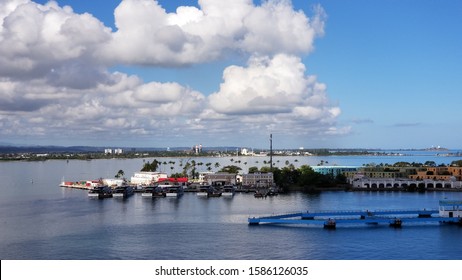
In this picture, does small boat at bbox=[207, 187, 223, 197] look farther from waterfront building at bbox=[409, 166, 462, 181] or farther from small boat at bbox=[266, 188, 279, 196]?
waterfront building at bbox=[409, 166, 462, 181]

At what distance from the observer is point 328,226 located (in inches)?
420

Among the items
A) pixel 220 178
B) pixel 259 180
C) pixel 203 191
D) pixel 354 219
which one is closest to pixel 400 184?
pixel 259 180

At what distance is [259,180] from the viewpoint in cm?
2136

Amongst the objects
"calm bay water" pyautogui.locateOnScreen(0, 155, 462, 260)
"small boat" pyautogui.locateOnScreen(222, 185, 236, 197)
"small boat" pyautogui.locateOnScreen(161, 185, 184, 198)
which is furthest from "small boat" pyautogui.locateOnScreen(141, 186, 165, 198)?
"calm bay water" pyautogui.locateOnScreen(0, 155, 462, 260)

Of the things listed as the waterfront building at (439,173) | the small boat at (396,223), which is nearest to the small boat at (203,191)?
the small boat at (396,223)

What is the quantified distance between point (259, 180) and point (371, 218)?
33.7 ft

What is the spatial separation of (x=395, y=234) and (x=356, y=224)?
4.14 ft

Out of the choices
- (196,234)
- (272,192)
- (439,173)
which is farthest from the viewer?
(439,173)

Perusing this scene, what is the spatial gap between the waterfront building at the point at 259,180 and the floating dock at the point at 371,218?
862cm

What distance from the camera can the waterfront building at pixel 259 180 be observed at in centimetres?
2111

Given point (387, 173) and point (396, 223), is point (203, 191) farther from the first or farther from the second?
point (396, 223)

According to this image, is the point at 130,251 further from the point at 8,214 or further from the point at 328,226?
the point at 8,214

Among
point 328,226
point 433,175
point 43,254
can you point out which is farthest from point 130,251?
point 433,175

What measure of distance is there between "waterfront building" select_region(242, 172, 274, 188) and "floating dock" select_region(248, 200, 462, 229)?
8616mm
